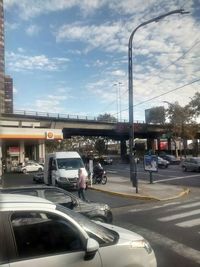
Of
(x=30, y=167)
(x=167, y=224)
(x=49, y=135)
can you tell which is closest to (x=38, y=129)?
(x=49, y=135)

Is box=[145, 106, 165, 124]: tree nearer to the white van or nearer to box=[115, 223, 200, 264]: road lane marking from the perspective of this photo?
the white van

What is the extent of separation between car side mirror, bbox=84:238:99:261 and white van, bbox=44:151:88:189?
20139 mm

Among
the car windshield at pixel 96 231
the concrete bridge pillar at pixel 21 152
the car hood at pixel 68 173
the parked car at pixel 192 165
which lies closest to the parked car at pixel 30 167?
the concrete bridge pillar at pixel 21 152

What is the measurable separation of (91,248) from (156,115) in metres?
95.2

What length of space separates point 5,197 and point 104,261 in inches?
52.3

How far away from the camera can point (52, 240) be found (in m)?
4.84

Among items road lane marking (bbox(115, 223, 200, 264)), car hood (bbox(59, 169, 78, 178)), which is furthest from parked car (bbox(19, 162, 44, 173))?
road lane marking (bbox(115, 223, 200, 264))

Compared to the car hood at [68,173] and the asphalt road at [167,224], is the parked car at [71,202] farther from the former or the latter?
the car hood at [68,173]

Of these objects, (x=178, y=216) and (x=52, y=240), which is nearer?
(x=52, y=240)

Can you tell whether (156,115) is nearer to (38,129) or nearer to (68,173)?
(38,129)

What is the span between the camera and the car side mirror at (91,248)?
473 centimetres

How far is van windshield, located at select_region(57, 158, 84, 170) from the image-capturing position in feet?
86.4

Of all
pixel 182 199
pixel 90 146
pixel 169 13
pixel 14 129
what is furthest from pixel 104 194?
pixel 90 146

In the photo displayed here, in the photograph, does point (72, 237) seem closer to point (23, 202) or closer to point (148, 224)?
point (23, 202)
